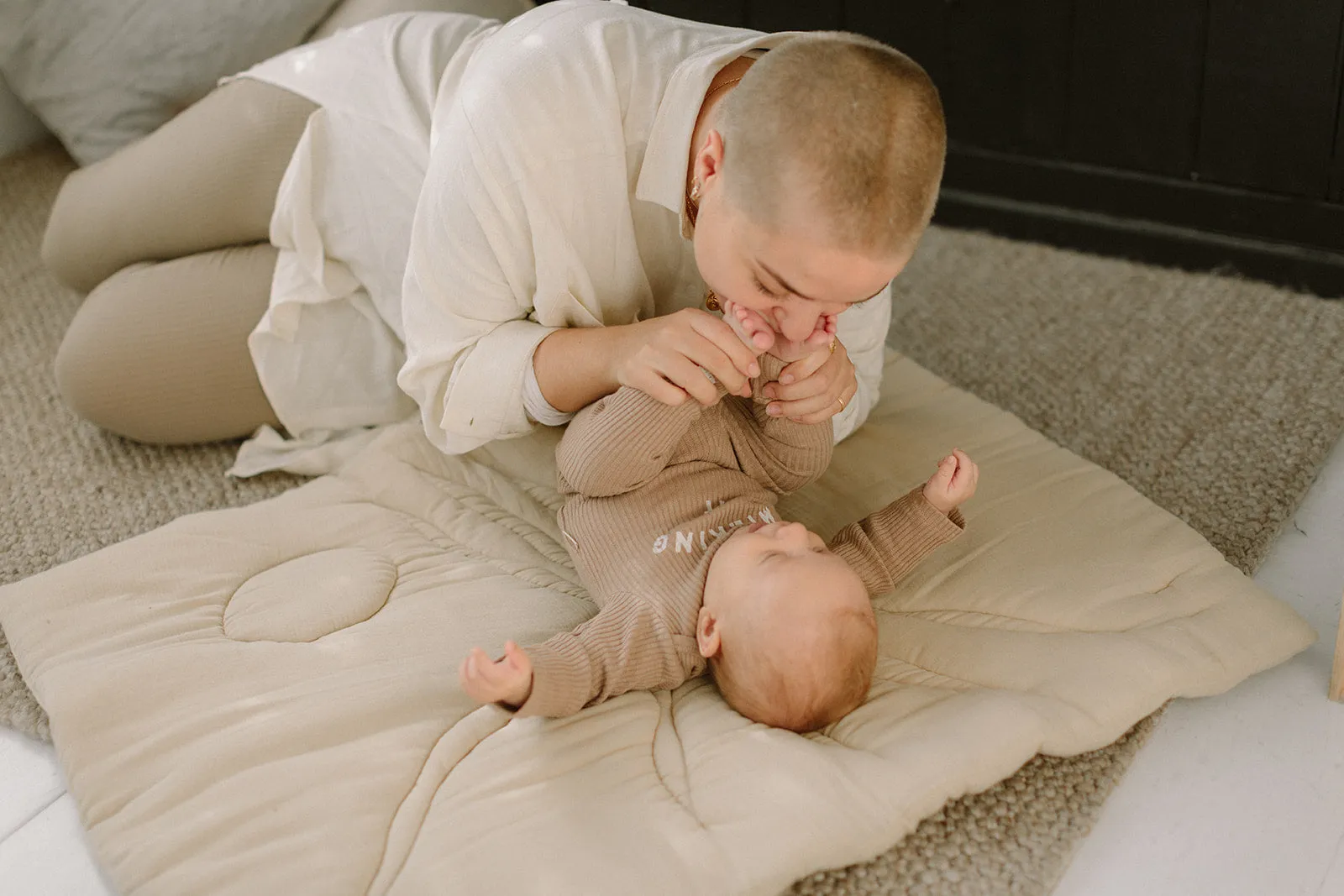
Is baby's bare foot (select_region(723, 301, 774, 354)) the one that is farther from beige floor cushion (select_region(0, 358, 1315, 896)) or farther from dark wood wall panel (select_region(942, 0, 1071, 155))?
dark wood wall panel (select_region(942, 0, 1071, 155))

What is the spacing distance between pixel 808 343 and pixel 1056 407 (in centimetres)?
65

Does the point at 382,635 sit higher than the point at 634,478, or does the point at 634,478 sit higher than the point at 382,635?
the point at 634,478

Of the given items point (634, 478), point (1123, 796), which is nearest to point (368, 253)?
point (634, 478)

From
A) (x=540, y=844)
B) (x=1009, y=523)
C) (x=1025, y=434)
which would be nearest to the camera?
(x=540, y=844)

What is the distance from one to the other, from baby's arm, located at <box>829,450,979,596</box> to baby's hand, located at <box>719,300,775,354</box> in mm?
237

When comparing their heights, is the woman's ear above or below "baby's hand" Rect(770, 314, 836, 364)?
below

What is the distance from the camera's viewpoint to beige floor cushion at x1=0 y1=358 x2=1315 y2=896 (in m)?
0.90

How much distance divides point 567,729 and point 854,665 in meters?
0.23

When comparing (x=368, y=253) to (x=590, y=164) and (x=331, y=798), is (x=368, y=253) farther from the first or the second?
(x=331, y=798)

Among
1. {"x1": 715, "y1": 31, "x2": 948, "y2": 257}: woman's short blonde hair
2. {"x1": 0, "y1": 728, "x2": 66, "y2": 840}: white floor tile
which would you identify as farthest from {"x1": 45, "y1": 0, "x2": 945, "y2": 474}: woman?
{"x1": 0, "y1": 728, "x2": 66, "y2": 840}: white floor tile

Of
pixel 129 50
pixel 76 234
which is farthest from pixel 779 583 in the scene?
pixel 129 50

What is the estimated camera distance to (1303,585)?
1.22 m

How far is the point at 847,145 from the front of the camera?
831mm

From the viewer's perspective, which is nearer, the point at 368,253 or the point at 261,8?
the point at 368,253
